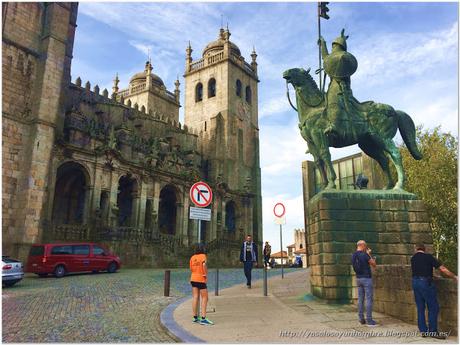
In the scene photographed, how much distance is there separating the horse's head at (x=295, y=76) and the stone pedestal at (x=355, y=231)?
3.10m

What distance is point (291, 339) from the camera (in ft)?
17.7

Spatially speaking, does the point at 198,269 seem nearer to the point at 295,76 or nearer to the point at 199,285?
the point at 199,285

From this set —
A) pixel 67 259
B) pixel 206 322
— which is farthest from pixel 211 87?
pixel 206 322

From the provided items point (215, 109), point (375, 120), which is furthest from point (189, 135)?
point (375, 120)

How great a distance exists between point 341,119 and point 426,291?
4.92 metres

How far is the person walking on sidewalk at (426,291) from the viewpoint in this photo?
5.61m

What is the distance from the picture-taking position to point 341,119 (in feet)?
31.4

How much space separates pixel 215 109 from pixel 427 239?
40.2 metres

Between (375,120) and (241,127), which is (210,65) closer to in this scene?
(241,127)

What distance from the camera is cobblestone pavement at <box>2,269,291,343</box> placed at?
6.05m

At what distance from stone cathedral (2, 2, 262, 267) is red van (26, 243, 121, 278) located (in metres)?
4.53

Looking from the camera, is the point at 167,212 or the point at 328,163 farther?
the point at 167,212

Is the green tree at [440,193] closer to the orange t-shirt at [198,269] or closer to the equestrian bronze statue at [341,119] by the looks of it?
the equestrian bronze statue at [341,119]

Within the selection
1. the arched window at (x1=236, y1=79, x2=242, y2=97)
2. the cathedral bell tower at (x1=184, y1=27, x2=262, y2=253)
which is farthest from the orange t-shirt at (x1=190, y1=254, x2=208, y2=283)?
the arched window at (x1=236, y1=79, x2=242, y2=97)
